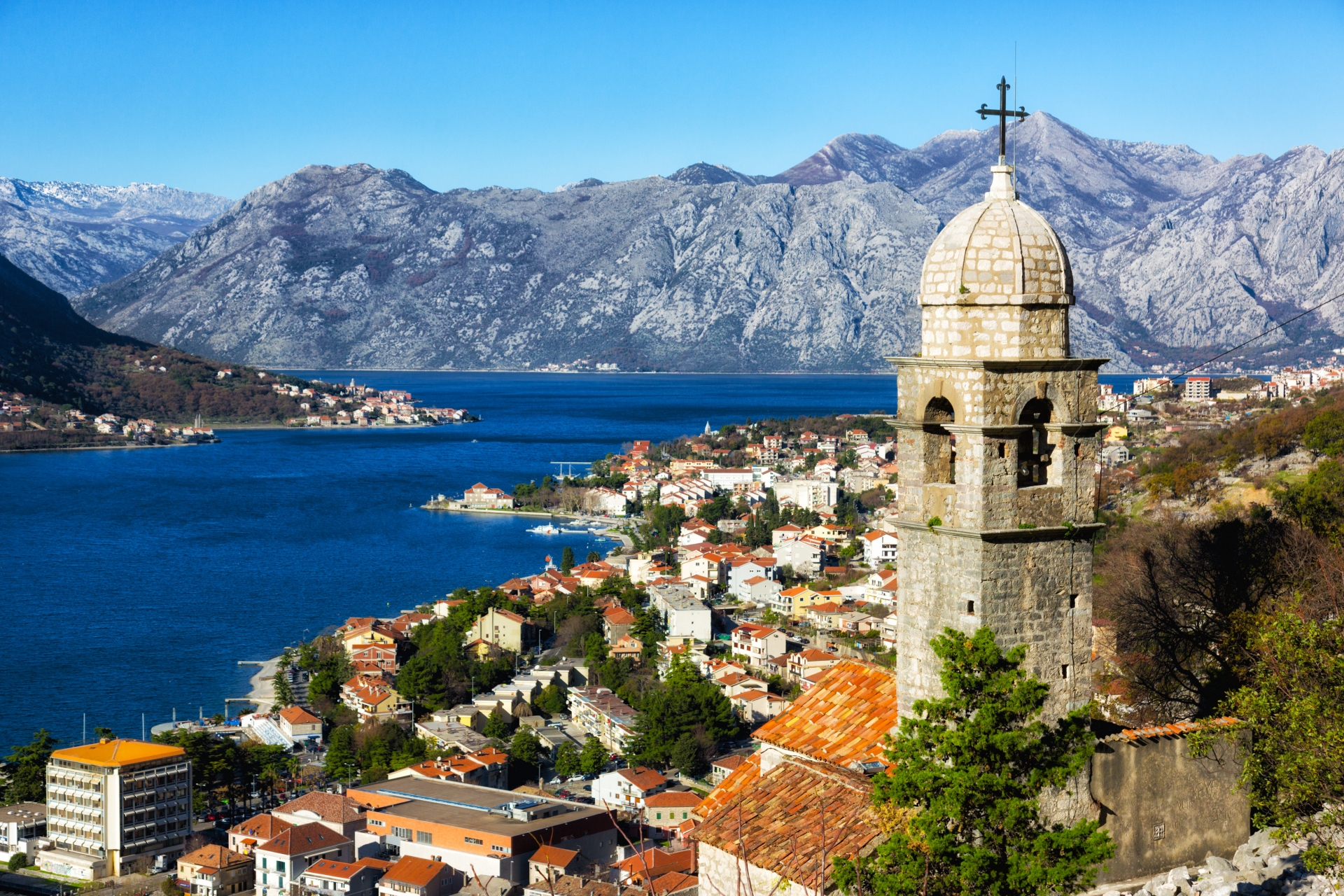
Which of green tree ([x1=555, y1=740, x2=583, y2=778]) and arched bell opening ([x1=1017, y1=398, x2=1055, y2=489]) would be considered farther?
green tree ([x1=555, y1=740, x2=583, y2=778])

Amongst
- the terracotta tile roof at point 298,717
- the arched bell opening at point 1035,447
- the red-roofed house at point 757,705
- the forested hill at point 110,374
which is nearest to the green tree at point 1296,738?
the arched bell opening at point 1035,447

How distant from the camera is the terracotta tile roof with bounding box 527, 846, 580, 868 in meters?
17.5

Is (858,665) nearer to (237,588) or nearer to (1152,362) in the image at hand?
(237,588)

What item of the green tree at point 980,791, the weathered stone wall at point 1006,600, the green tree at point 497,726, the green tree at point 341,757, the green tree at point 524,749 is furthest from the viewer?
the green tree at point 497,726

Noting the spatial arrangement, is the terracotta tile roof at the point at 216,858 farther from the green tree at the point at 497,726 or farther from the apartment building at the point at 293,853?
the green tree at the point at 497,726

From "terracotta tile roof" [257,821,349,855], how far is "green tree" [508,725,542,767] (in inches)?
179

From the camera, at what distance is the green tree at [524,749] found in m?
24.1

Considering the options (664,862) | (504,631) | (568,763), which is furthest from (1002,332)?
(504,631)

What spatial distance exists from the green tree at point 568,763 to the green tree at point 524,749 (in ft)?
1.39

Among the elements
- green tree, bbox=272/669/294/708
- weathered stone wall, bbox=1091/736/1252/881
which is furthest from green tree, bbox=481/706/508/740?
weathered stone wall, bbox=1091/736/1252/881

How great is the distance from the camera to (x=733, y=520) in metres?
57.0

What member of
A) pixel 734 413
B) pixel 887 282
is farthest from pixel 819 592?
pixel 887 282

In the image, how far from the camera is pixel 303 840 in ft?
63.5

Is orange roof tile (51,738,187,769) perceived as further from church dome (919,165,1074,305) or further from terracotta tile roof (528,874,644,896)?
church dome (919,165,1074,305)
